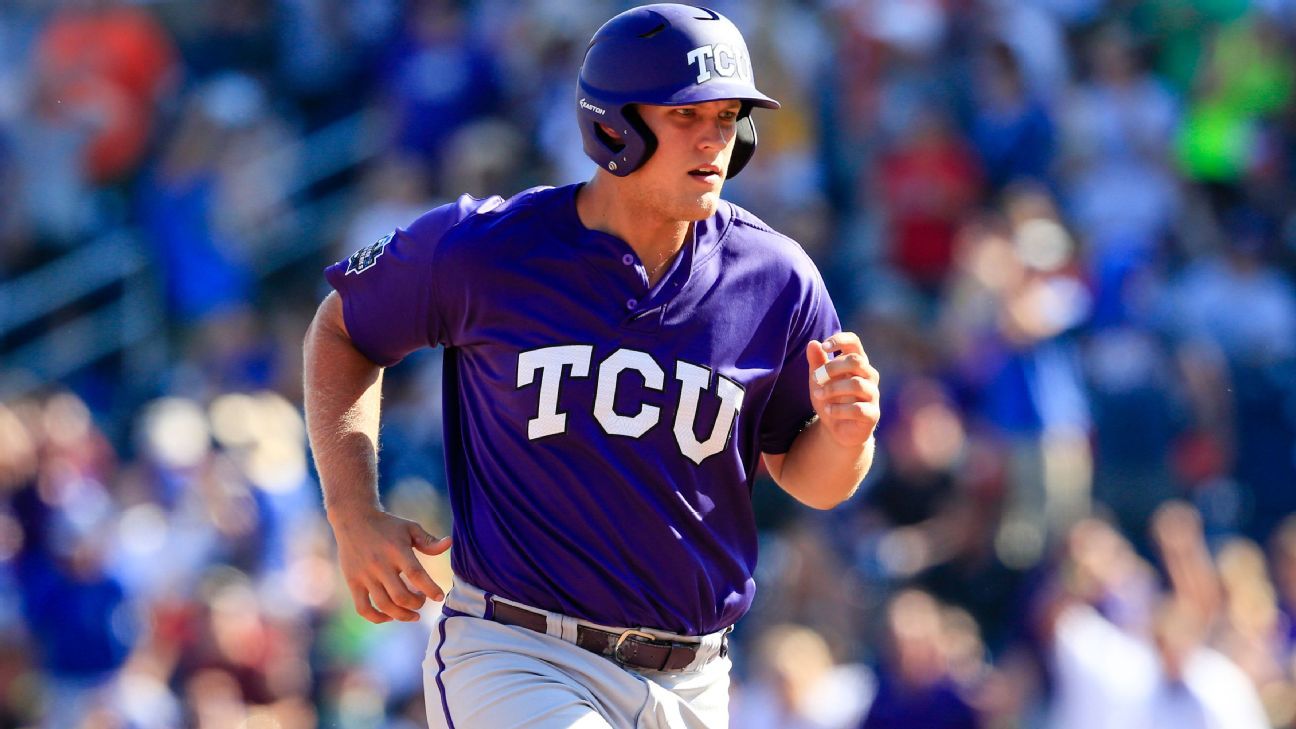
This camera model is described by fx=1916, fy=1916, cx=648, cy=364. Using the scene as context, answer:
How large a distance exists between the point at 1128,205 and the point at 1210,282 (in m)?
0.68

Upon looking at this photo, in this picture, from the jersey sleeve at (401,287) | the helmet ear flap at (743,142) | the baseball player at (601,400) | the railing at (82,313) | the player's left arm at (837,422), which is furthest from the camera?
the railing at (82,313)

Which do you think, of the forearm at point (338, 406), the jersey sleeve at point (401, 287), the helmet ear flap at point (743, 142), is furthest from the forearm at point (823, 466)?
the forearm at point (338, 406)

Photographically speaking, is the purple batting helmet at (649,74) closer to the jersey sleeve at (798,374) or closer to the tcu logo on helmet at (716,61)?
the tcu logo on helmet at (716,61)

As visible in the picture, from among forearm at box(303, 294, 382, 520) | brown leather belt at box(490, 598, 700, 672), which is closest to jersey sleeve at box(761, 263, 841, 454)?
brown leather belt at box(490, 598, 700, 672)

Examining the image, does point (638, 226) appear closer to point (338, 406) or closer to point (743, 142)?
point (743, 142)

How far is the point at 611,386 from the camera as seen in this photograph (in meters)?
4.36

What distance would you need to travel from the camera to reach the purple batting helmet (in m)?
4.32

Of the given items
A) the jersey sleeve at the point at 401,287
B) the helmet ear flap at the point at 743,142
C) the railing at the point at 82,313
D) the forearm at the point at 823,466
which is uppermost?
the helmet ear flap at the point at 743,142

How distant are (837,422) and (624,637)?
2.27ft

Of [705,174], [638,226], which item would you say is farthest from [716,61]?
[638,226]

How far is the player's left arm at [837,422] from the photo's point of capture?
4238mm

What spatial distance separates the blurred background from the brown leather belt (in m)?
4.62

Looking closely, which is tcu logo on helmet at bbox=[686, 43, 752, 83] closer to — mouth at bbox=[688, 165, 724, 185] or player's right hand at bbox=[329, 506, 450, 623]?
mouth at bbox=[688, 165, 724, 185]

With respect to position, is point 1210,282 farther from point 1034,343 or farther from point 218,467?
point 218,467
